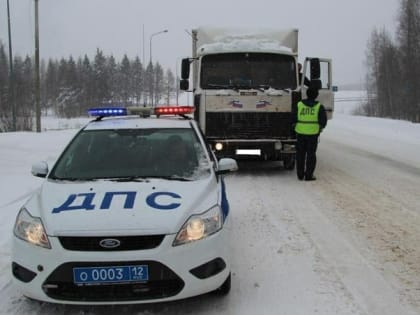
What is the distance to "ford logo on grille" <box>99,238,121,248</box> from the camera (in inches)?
149

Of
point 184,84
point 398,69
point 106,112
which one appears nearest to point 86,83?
point 398,69

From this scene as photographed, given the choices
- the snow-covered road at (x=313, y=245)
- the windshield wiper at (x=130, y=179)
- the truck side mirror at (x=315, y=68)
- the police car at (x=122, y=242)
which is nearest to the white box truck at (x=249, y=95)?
the truck side mirror at (x=315, y=68)

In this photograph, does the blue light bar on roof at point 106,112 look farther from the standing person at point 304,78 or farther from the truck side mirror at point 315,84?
the standing person at point 304,78

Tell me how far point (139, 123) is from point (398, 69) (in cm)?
5353

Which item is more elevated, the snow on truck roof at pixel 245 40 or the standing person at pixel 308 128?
the snow on truck roof at pixel 245 40

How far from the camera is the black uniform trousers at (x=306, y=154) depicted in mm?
10383

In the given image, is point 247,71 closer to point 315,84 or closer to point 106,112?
point 315,84

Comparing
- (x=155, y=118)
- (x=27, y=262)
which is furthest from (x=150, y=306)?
(x=155, y=118)

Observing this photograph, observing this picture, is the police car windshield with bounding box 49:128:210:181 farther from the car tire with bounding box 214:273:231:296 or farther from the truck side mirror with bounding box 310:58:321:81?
the truck side mirror with bounding box 310:58:321:81

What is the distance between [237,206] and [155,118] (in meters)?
2.35

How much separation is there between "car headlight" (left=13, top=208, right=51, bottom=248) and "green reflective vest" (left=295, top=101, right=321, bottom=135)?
7056 millimetres

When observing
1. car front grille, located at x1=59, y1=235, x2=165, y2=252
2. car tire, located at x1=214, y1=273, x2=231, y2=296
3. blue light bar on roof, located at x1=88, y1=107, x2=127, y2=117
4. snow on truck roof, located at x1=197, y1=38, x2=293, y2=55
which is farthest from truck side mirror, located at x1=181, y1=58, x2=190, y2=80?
car front grille, located at x1=59, y1=235, x2=165, y2=252

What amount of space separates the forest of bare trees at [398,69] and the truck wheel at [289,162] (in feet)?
128

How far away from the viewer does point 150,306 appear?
13.9 feet
